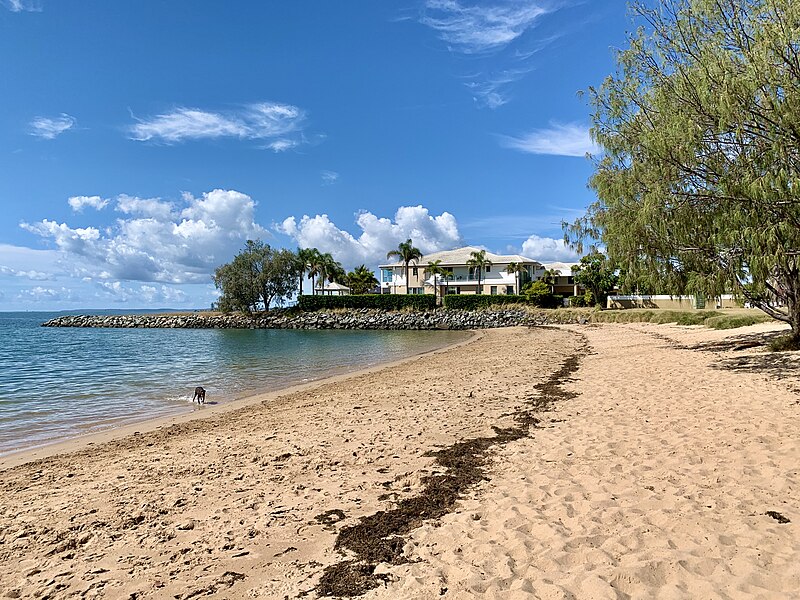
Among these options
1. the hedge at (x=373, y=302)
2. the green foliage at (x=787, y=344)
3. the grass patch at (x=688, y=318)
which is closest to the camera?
the green foliage at (x=787, y=344)

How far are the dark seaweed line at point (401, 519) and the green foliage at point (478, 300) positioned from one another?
55.6 m

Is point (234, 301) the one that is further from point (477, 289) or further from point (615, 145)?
point (615, 145)

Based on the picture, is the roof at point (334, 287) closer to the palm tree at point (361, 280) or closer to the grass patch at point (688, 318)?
the palm tree at point (361, 280)

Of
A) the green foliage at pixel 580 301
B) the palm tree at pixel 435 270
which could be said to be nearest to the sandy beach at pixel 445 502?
the green foliage at pixel 580 301

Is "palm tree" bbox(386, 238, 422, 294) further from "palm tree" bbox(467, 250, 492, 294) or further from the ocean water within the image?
the ocean water

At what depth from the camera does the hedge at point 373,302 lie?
67.7 m

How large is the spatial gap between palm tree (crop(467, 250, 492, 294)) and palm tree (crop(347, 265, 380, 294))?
19.1 m

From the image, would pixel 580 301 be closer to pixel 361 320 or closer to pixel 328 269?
pixel 361 320

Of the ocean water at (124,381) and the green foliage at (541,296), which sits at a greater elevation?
the green foliage at (541,296)

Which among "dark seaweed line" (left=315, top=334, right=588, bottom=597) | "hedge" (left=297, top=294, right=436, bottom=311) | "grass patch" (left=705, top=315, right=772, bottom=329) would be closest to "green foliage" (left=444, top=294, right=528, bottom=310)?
"hedge" (left=297, top=294, right=436, bottom=311)

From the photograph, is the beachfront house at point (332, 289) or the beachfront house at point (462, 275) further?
the beachfront house at point (332, 289)

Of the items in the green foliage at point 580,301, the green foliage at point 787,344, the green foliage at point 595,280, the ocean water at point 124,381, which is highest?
the green foliage at point 595,280

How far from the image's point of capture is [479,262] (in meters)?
70.9

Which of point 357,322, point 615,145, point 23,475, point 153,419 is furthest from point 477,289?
point 23,475
